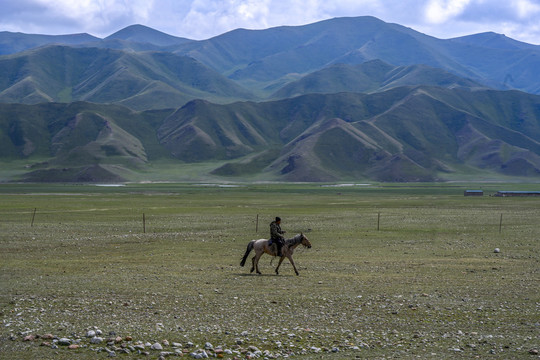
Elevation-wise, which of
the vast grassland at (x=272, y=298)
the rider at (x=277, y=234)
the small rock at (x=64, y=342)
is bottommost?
the vast grassland at (x=272, y=298)

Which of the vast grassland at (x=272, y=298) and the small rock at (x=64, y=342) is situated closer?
the small rock at (x=64, y=342)

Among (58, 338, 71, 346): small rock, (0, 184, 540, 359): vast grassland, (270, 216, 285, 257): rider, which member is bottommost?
(0, 184, 540, 359): vast grassland

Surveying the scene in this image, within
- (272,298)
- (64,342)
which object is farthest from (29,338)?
(272,298)

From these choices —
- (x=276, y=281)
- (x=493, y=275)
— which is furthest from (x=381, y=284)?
(x=493, y=275)

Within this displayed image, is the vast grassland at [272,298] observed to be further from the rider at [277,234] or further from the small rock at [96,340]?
the rider at [277,234]

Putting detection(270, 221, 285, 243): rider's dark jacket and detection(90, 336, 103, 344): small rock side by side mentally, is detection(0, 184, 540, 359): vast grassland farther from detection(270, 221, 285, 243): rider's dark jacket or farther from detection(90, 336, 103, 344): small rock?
detection(270, 221, 285, 243): rider's dark jacket

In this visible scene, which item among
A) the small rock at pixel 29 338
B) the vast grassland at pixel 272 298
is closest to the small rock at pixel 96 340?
the vast grassland at pixel 272 298

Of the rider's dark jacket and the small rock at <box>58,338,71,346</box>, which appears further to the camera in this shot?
the rider's dark jacket

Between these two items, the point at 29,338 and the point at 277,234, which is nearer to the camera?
the point at 29,338

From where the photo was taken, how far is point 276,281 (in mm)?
23594

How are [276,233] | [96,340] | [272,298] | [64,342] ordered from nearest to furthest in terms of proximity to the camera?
[64,342] < [96,340] < [272,298] < [276,233]

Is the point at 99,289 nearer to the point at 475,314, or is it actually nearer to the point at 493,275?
the point at 475,314

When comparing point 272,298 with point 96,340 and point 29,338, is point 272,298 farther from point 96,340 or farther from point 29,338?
point 29,338

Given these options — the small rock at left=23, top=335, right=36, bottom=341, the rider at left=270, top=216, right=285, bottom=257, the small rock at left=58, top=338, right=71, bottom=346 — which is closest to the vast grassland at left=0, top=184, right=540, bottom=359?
the small rock at left=23, top=335, right=36, bottom=341
